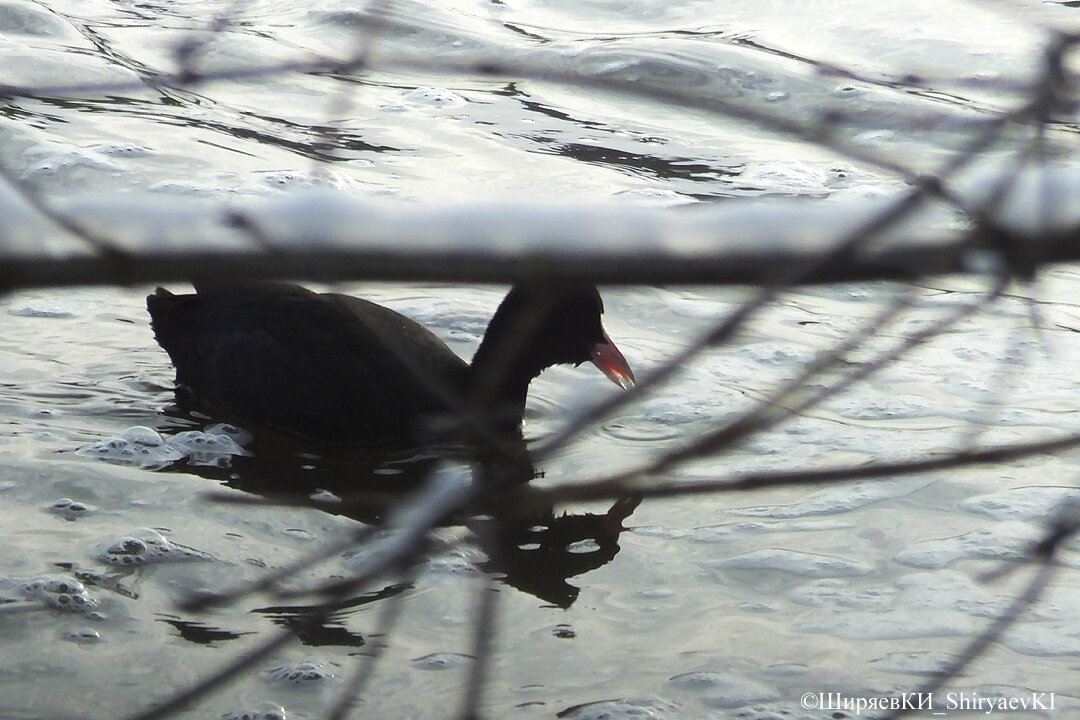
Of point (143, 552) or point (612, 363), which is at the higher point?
point (612, 363)

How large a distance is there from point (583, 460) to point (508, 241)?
10.4ft

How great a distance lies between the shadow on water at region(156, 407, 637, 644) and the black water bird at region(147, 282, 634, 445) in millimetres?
92

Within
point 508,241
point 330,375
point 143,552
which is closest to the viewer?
point 508,241

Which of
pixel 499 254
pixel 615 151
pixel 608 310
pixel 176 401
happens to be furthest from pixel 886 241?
pixel 615 151

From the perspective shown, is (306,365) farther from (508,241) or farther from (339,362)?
(508,241)

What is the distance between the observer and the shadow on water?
3.43 meters

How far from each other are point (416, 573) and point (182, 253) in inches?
87.5

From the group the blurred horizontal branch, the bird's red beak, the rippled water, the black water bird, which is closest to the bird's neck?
the black water bird

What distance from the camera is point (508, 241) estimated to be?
1094 millimetres

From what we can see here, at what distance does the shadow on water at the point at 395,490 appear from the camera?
343 centimetres

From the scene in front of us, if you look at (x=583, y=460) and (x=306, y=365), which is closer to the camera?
(x=583, y=460)

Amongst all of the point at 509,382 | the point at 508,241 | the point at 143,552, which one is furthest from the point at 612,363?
the point at 508,241

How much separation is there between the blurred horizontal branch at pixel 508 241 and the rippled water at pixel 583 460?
8 centimetres

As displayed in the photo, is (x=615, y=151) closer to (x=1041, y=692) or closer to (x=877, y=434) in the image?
(x=877, y=434)
